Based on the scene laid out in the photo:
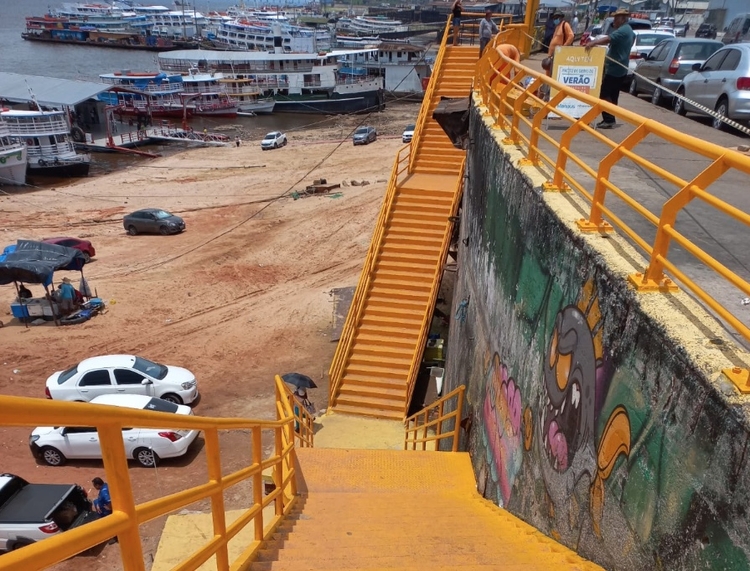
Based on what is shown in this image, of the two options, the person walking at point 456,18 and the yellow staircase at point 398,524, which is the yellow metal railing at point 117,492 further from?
the person walking at point 456,18

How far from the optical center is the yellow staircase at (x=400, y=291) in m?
12.5

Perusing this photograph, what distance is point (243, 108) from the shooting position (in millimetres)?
60250

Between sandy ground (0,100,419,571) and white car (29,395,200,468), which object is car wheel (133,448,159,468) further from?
sandy ground (0,100,419,571)

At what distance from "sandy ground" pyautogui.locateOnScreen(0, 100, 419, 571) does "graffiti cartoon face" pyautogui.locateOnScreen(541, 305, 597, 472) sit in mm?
7626

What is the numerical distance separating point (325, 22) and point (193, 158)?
4357 inches

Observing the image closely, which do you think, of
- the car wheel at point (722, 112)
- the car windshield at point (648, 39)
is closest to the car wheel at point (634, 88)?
the car wheel at point (722, 112)

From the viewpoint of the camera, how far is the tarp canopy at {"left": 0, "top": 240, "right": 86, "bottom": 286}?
17.4 metres

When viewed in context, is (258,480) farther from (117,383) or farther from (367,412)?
(117,383)

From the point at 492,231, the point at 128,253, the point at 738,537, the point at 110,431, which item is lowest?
the point at 128,253

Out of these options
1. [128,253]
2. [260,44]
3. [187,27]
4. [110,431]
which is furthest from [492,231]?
[187,27]

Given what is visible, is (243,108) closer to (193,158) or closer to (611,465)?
(193,158)

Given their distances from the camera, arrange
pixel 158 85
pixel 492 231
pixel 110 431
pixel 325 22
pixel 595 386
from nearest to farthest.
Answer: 1. pixel 110 431
2. pixel 595 386
3. pixel 492 231
4. pixel 158 85
5. pixel 325 22

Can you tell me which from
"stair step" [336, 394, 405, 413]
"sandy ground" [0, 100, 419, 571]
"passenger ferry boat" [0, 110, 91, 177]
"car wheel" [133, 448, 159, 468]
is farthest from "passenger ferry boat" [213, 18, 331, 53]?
"car wheel" [133, 448, 159, 468]

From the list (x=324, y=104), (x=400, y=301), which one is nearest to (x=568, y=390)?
(x=400, y=301)
